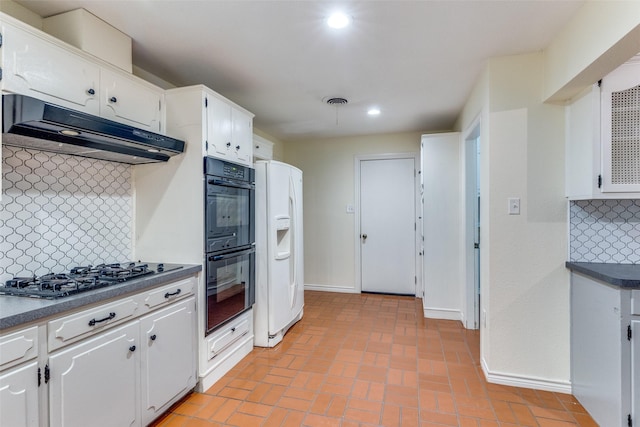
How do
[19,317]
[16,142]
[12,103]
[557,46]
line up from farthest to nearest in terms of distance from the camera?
1. [557,46]
2. [16,142]
3. [12,103]
4. [19,317]

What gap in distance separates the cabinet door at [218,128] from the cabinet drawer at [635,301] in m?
2.70

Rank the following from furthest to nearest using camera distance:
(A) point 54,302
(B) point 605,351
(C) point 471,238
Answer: (C) point 471,238
(B) point 605,351
(A) point 54,302

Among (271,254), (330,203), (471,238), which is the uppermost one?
(330,203)

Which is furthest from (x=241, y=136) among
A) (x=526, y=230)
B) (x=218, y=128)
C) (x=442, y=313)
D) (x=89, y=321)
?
(x=442, y=313)

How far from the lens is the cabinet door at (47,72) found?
1.38 meters

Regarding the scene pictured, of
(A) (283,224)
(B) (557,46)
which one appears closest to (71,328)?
(A) (283,224)

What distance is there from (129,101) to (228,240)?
1162mm

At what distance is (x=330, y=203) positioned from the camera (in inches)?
192

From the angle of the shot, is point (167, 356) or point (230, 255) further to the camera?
point (230, 255)

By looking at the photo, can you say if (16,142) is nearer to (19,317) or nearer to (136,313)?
(19,317)

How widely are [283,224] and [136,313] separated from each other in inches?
62.7

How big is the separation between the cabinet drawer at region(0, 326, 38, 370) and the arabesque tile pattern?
3.27 feet

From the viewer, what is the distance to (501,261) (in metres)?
2.26

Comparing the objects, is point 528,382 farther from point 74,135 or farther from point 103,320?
point 74,135
